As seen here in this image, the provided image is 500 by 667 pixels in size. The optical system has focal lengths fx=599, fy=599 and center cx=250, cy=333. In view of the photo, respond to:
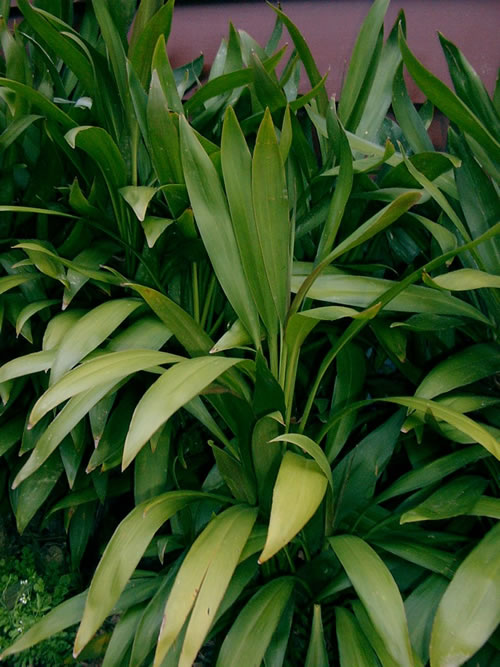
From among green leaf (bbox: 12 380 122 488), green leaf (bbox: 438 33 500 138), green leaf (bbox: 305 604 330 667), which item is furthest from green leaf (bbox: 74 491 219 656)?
Answer: green leaf (bbox: 438 33 500 138)

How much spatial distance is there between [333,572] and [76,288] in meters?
0.62

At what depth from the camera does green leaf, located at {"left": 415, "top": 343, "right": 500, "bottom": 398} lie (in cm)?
89

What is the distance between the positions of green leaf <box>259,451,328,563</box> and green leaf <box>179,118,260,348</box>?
22 centimetres

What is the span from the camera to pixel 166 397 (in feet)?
2.20

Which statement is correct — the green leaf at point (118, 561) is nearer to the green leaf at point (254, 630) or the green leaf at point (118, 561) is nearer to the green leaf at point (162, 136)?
the green leaf at point (254, 630)

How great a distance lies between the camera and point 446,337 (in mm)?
1024

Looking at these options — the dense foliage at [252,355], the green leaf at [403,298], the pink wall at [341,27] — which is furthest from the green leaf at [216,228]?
the pink wall at [341,27]

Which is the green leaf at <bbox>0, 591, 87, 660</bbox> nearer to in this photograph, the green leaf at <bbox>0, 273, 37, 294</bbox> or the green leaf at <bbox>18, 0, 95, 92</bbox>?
the green leaf at <bbox>0, 273, 37, 294</bbox>

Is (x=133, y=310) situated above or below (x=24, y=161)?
below

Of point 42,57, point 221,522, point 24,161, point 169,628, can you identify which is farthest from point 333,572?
point 42,57

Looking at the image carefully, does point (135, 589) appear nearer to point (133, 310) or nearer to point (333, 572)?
point (333, 572)

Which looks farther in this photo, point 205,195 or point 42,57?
point 42,57

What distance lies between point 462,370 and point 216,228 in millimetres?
433

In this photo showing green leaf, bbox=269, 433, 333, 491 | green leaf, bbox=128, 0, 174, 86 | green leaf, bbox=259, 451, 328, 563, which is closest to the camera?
green leaf, bbox=259, 451, 328, 563
